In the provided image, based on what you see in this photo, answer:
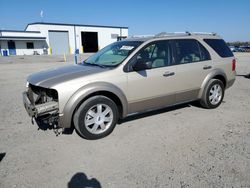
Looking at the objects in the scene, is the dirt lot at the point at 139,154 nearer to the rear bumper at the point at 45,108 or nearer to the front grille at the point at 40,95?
the rear bumper at the point at 45,108

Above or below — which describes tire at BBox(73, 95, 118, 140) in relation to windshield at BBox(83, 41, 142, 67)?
below

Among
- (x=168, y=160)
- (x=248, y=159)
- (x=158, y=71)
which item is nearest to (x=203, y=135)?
(x=248, y=159)

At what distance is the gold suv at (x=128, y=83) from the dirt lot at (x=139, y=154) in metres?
0.38

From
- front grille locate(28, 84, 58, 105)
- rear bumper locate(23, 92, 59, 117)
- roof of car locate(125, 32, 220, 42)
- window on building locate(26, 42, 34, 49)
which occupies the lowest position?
rear bumper locate(23, 92, 59, 117)

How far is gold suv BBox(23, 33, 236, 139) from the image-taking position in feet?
12.2

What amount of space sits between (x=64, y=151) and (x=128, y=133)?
1265mm

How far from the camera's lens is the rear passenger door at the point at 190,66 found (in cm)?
482

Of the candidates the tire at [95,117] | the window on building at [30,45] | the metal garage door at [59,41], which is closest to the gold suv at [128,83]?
the tire at [95,117]

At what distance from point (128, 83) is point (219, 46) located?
2966mm

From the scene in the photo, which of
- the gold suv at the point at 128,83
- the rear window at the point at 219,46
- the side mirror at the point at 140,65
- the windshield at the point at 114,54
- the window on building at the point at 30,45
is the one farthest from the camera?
the window on building at the point at 30,45

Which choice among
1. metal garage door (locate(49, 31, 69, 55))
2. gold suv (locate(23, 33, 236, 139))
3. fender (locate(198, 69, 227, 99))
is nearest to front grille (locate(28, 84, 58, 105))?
gold suv (locate(23, 33, 236, 139))

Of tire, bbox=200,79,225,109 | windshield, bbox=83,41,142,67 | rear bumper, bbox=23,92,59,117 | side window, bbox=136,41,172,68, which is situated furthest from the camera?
tire, bbox=200,79,225,109

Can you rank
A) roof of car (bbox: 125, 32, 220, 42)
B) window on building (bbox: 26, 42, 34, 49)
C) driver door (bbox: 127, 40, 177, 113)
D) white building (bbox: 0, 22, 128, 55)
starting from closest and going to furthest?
driver door (bbox: 127, 40, 177, 113) < roof of car (bbox: 125, 32, 220, 42) < white building (bbox: 0, 22, 128, 55) < window on building (bbox: 26, 42, 34, 49)

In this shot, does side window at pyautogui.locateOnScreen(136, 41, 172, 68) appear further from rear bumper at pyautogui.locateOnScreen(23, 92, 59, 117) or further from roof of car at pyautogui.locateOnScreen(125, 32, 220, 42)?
rear bumper at pyautogui.locateOnScreen(23, 92, 59, 117)
